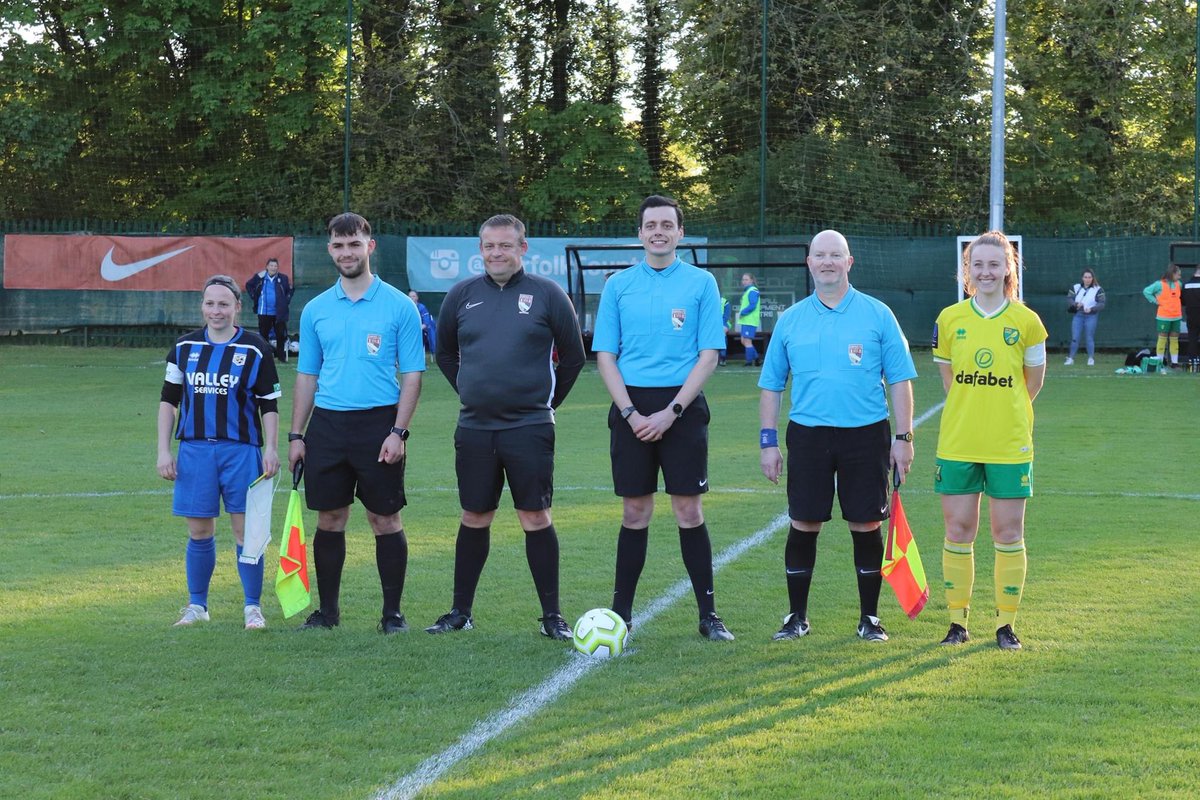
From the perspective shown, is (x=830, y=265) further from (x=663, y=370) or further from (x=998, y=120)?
(x=998, y=120)

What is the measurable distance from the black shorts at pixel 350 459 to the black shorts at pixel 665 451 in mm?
939

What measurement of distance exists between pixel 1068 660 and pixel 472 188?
25.1 metres

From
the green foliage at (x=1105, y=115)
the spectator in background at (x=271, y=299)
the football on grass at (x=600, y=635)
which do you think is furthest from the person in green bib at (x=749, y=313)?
the football on grass at (x=600, y=635)

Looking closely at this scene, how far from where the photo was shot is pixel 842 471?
18.6 feet

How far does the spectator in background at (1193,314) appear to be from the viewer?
20703 mm

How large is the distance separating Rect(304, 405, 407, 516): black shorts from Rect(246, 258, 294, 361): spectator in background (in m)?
Answer: 17.7

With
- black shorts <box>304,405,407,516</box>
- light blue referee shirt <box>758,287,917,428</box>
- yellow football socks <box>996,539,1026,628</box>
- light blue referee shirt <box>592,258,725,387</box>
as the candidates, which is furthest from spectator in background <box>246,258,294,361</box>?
yellow football socks <box>996,539,1026,628</box>

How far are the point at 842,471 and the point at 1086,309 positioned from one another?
18.8 metres

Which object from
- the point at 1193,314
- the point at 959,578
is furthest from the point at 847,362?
the point at 1193,314

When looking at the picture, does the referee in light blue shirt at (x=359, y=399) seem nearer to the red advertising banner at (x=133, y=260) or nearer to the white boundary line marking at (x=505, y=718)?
the white boundary line marking at (x=505, y=718)

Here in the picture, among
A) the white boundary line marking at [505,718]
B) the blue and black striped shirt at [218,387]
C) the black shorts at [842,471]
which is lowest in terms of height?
the white boundary line marking at [505,718]

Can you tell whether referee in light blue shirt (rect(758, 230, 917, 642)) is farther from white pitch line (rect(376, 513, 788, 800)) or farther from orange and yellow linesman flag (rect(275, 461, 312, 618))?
orange and yellow linesman flag (rect(275, 461, 312, 618))

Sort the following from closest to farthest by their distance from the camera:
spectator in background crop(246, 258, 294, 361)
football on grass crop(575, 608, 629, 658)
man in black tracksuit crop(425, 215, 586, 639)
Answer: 1. football on grass crop(575, 608, 629, 658)
2. man in black tracksuit crop(425, 215, 586, 639)
3. spectator in background crop(246, 258, 294, 361)

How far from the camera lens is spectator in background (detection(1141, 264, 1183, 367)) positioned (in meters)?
21.3
